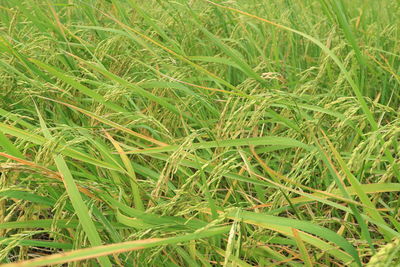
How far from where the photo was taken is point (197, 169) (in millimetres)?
1428

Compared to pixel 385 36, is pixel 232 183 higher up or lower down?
lower down

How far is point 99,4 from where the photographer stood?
232 cm

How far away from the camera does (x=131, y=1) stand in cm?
175

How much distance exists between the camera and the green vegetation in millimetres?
978

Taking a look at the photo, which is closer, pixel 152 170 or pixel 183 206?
pixel 183 206

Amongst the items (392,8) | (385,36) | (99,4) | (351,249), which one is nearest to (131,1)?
(99,4)

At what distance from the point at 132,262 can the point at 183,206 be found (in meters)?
0.18

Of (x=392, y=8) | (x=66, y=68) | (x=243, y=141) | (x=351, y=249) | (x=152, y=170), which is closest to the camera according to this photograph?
(x=351, y=249)

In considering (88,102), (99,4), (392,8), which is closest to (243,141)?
(88,102)

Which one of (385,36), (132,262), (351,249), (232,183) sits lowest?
(132,262)

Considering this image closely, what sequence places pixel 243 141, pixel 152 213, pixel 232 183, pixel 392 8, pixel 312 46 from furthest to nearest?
1. pixel 392 8
2. pixel 312 46
3. pixel 232 183
4. pixel 243 141
5. pixel 152 213

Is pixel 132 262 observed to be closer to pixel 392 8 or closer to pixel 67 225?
pixel 67 225

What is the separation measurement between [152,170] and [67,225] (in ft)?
1.14

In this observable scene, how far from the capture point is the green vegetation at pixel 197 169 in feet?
3.21
